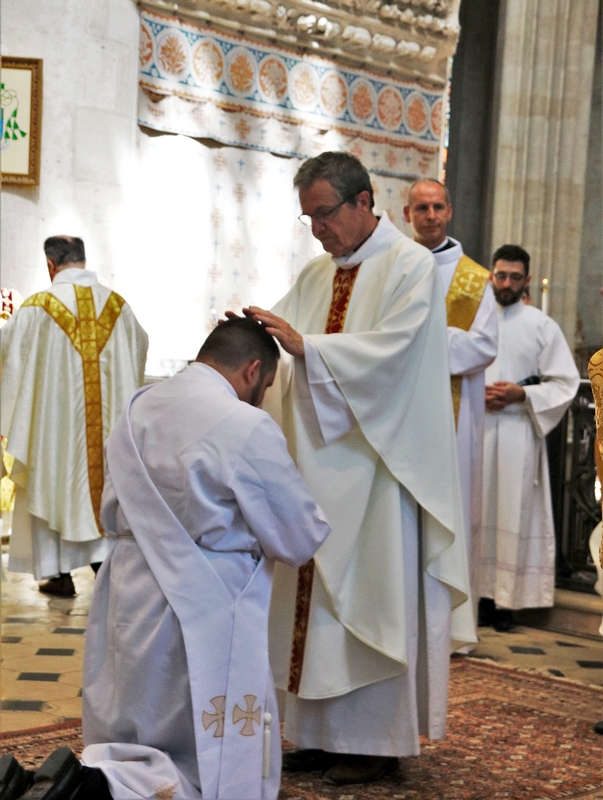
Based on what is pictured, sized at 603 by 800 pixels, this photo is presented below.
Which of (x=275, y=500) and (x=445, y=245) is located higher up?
(x=445, y=245)

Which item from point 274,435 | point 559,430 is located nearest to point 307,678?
point 274,435

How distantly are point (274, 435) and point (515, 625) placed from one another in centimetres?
426

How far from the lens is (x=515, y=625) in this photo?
6.87 meters

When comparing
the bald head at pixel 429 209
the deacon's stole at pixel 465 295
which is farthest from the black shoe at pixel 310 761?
the bald head at pixel 429 209

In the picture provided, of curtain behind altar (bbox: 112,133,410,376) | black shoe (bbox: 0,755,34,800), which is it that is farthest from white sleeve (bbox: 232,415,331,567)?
curtain behind altar (bbox: 112,133,410,376)

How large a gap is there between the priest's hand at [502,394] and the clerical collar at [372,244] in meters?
2.61

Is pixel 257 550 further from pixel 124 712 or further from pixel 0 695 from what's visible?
pixel 0 695

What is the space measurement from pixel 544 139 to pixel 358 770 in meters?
8.89

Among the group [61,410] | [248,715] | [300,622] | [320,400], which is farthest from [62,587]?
[248,715]

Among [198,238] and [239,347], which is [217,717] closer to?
[239,347]

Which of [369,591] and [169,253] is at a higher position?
[169,253]

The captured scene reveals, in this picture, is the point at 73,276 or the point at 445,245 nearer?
the point at 445,245

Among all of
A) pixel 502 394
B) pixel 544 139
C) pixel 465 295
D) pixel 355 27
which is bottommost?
pixel 502 394

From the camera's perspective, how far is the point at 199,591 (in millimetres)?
2986
